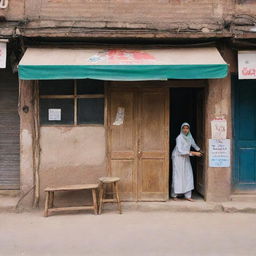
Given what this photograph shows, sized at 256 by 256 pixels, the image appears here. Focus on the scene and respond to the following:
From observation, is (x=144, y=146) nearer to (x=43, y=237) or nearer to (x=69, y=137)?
(x=69, y=137)

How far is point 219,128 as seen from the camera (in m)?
7.41

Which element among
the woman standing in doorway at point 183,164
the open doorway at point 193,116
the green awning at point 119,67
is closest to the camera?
the green awning at point 119,67

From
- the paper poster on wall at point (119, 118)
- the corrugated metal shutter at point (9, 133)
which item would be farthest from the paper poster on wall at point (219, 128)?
the corrugated metal shutter at point (9, 133)

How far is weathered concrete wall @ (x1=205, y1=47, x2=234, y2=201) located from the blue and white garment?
0.42 meters

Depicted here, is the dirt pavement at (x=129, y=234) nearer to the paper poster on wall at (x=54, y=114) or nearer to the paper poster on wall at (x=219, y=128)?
the paper poster on wall at (x=219, y=128)

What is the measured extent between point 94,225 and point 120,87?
262 cm

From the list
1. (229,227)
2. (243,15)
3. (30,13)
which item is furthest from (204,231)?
(30,13)

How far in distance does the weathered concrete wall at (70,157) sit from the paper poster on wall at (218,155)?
2.01 metres

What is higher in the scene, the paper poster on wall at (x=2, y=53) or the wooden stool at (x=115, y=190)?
the paper poster on wall at (x=2, y=53)

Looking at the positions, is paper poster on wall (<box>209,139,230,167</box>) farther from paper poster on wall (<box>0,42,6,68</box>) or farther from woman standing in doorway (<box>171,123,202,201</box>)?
paper poster on wall (<box>0,42,6,68</box>)

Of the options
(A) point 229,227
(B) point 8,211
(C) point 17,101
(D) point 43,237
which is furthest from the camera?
(C) point 17,101

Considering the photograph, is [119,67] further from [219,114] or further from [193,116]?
[193,116]

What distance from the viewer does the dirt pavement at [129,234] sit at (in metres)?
5.32

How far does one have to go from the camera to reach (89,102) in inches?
294
